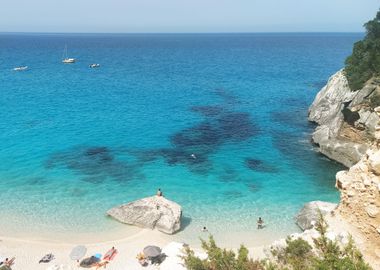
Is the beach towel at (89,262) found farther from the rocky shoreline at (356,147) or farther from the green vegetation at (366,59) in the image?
the green vegetation at (366,59)

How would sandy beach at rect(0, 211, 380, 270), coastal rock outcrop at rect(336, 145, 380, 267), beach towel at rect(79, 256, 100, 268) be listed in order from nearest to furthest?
coastal rock outcrop at rect(336, 145, 380, 267) < sandy beach at rect(0, 211, 380, 270) < beach towel at rect(79, 256, 100, 268)

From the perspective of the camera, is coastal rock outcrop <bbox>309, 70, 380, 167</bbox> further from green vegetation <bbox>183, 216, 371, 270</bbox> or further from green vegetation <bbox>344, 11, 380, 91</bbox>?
green vegetation <bbox>183, 216, 371, 270</bbox>

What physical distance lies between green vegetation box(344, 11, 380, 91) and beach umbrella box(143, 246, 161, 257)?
3146cm

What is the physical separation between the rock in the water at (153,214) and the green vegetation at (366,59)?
28118mm

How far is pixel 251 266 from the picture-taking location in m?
16.2

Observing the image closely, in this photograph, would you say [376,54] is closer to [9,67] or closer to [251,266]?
[251,266]

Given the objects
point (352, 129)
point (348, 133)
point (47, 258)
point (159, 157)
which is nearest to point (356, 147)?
point (352, 129)

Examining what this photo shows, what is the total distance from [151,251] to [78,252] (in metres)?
5.35

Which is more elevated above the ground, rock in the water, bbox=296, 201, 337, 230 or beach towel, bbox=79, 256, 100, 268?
rock in the water, bbox=296, 201, 337, 230

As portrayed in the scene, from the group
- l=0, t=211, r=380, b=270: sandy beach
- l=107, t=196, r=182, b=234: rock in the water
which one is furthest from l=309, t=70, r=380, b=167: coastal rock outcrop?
l=107, t=196, r=182, b=234: rock in the water

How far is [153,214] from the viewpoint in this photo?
1140 inches

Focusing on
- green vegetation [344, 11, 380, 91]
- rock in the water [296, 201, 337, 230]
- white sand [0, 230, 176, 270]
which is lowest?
white sand [0, 230, 176, 270]

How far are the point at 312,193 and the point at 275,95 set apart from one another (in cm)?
4257

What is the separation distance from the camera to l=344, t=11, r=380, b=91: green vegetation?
1644 inches
